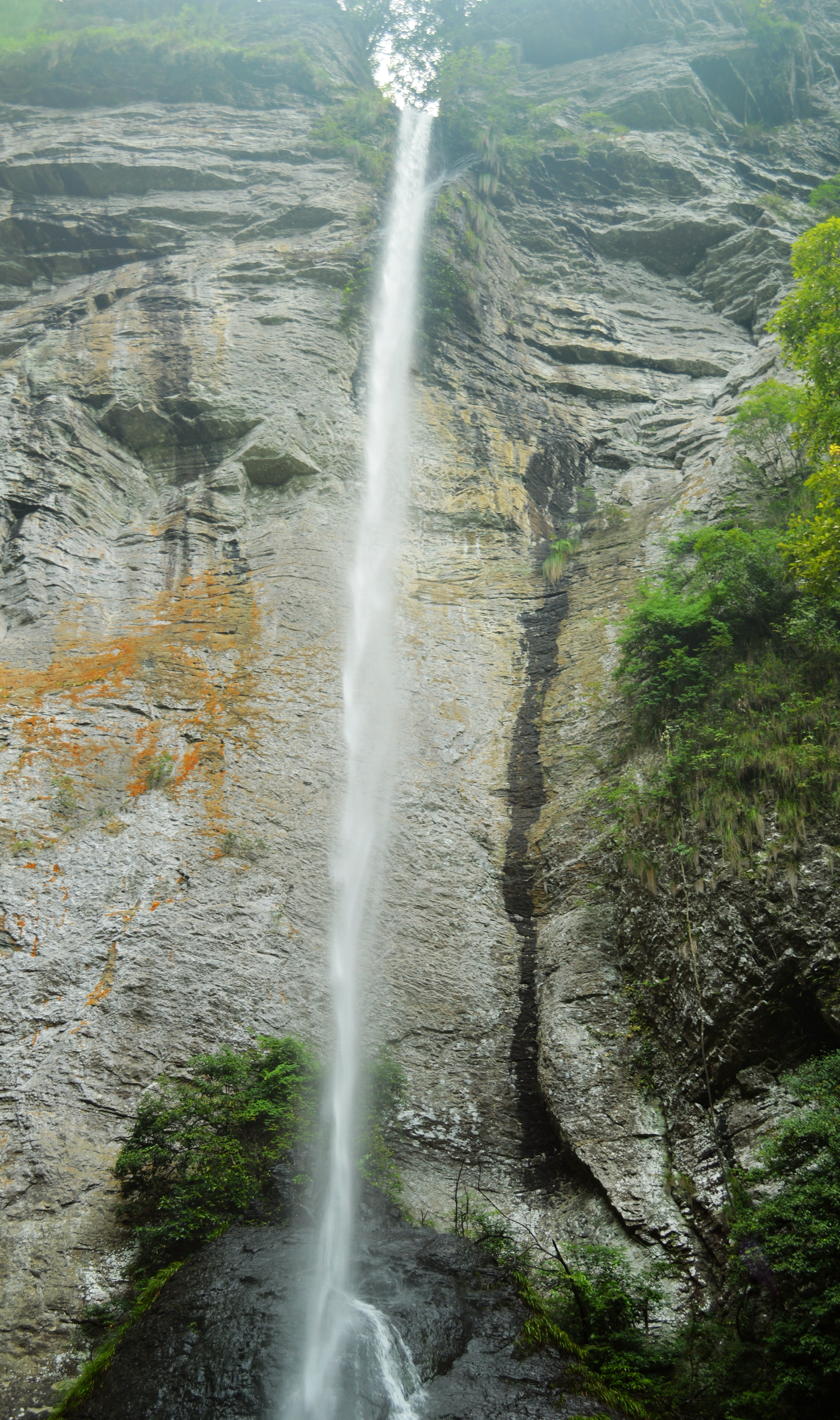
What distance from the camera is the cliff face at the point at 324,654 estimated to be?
6410 mm

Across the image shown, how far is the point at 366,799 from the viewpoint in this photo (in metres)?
9.64

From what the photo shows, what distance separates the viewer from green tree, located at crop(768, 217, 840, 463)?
Result: 29.9ft

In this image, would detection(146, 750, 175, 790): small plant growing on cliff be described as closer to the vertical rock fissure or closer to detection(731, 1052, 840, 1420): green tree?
the vertical rock fissure

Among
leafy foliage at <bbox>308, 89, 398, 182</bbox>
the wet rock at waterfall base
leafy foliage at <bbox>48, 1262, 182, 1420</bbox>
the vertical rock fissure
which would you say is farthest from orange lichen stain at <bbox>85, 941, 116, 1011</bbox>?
leafy foliage at <bbox>308, 89, 398, 182</bbox>

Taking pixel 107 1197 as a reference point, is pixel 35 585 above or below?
above

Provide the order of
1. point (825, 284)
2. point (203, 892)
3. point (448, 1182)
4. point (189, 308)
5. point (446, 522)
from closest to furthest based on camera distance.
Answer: point (448, 1182), point (203, 892), point (825, 284), point (446, 522), point (189, 308)

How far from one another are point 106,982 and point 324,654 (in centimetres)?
535

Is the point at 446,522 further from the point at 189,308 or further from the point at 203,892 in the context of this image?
the point at 203,892

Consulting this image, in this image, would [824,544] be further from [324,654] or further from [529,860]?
[324,654]

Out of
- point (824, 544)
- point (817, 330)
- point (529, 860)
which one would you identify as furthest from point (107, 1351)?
point (817, 330)

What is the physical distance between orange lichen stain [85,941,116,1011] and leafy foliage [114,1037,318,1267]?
0.95m

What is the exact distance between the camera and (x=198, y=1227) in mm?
5840

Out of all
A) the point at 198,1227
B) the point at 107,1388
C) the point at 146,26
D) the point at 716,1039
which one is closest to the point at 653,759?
the point at 716,1039

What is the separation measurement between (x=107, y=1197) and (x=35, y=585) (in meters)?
7.99
